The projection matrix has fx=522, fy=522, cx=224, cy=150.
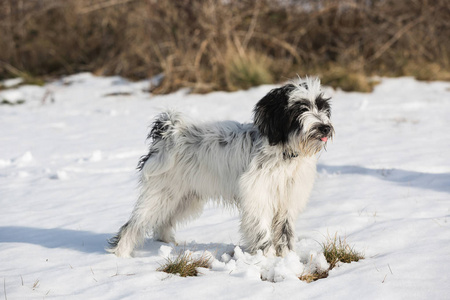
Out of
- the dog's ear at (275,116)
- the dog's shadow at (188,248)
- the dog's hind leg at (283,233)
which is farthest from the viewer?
the dog's shadow at (188,248)

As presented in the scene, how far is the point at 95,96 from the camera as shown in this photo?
492 inches

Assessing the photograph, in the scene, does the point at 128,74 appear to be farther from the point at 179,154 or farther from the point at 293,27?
the point at 179,154

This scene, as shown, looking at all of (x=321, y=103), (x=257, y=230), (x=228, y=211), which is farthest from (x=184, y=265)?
(x=228, y=211)

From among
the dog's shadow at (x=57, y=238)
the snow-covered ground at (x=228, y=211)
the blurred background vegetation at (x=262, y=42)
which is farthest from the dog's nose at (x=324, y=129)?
the blurred background vegetation at (x=262, y=42)

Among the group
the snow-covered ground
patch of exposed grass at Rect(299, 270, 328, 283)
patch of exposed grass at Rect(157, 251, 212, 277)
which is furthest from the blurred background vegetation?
patch of exposed grass at Rect(157, 251, 212, 277)

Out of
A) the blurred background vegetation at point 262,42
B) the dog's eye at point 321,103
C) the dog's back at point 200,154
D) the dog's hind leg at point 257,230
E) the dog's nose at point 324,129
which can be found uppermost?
the blurred background vegetation at point 262,42

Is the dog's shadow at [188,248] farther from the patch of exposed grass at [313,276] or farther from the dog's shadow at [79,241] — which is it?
the patch of exposed grass at [313,276]

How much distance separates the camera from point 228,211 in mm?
5578

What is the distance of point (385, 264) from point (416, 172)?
2818mm

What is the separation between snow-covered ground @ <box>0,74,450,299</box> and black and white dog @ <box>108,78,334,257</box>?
22 centimetres

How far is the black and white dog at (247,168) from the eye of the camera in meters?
3.92

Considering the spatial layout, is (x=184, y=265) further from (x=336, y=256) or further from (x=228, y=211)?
(x=228, y=211)

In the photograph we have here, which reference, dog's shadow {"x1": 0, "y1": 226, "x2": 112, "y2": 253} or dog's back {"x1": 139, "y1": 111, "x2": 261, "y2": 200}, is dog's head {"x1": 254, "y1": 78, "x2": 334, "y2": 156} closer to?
dog's back {"x1": 139, "y1": 111, "x2": 261, "y2": 200}

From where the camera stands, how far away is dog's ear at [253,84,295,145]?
3912 millimetres
